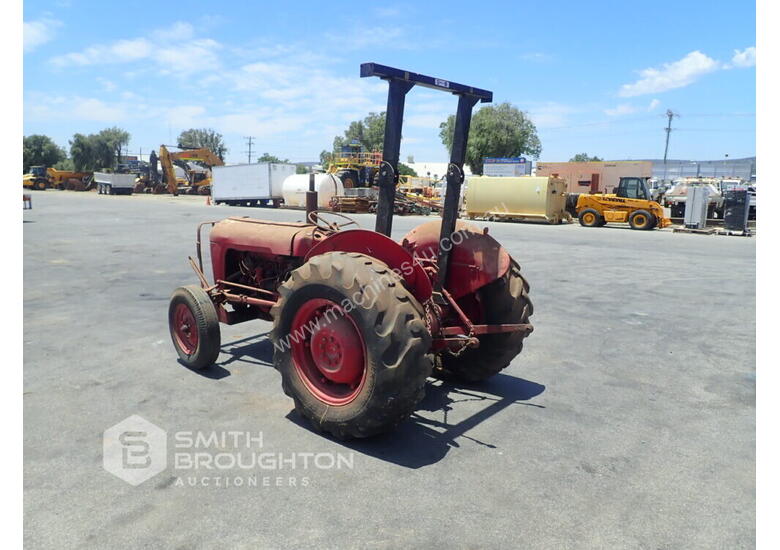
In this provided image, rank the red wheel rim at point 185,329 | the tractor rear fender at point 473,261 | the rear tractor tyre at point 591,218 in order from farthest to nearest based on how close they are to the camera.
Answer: the rear tractor tyre at point 591,218 → the red wheel rim at point 185,329 → the tractor rear fender at point 473,261

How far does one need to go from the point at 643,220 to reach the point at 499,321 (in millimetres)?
20862

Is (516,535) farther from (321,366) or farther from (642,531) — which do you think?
(321,366)

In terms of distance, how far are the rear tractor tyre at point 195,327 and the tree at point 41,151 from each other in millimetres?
77536

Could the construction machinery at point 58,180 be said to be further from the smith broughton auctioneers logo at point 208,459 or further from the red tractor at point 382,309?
the smith broughton auctioneers logo at point 208,459

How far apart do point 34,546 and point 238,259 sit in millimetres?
3607

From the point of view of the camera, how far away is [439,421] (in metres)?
4.20

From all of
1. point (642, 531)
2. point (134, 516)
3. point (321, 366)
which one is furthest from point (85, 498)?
point (642, 531)

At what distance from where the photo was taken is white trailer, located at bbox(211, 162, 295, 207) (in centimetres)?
3431

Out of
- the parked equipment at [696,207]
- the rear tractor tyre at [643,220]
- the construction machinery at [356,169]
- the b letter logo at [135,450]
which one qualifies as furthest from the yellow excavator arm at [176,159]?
the b letter logo at [135,450]

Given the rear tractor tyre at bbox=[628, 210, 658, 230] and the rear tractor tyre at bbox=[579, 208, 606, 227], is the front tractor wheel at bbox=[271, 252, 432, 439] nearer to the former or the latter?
the rear tractor tyre at bbox=[628, 210, 658, 230]

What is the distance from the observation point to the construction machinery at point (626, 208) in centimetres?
2295

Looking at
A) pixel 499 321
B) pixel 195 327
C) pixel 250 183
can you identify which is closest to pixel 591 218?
pixel 250 183

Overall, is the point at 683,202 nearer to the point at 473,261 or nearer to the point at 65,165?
the point at 473,261

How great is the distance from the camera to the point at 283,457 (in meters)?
3.57
